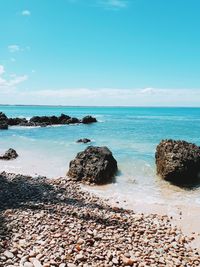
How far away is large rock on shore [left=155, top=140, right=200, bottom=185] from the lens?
1988 cm

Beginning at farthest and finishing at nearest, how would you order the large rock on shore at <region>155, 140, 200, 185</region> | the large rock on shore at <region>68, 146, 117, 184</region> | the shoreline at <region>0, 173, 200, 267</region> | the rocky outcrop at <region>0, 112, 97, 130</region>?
1. the rocky outcrop at <region>0, 112, 97, 130</region>
2. the large rock on shore at <region>68, 146, 117, 184</region>
3. the large rock on shore at <region>155, 140, 200, 185</region>
4. the shoreline at <region>0, 173, 200, 267</region>

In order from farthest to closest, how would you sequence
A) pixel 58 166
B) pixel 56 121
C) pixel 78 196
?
pixel 56 121
pixel 58 166
pixel 78 196

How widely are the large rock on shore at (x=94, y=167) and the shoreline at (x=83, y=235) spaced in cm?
408

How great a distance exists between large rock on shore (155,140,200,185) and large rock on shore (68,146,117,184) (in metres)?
3.39

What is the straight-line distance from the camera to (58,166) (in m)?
23.8

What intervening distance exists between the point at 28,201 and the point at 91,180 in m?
5.87

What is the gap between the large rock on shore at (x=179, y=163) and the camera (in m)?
19.9

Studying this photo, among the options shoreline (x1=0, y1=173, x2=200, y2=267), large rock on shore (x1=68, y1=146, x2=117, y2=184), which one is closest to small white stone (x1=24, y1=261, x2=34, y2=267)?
shoreline (x1=0, y1=173, x2=200, y2=267)

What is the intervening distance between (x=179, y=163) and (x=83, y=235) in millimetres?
11082

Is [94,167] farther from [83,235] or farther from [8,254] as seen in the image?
[8,254]

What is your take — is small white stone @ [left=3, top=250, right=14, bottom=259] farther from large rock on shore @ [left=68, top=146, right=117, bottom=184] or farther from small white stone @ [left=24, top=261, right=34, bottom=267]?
large rock on shore @ [left=68, top=146, right=117, bottom=184]

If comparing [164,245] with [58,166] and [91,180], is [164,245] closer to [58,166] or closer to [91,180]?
[91,180]

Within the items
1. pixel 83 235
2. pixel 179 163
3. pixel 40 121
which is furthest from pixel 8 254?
pixel 40 121

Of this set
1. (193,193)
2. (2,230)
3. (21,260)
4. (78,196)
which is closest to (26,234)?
(2,230)
